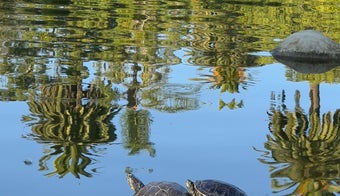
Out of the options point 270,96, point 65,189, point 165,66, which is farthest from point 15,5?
point 65,189

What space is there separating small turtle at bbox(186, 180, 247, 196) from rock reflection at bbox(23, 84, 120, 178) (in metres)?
0.91

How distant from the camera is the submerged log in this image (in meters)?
8.73

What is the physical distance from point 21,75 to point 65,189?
3067 millimetres

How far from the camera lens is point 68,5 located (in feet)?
44.5

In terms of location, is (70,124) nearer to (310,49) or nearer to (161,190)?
Answer: (161,190)

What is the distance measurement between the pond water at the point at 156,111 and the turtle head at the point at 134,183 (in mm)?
120

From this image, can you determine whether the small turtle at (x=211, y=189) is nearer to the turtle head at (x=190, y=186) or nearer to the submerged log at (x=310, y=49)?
the turtle head at (x=190, y=186)

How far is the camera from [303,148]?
550 cm

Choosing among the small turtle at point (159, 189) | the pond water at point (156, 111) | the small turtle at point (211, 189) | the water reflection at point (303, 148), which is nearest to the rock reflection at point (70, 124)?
the pond water at point (156, 111)

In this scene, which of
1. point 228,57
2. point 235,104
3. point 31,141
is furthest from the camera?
point 228,57

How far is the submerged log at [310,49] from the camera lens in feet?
28.7

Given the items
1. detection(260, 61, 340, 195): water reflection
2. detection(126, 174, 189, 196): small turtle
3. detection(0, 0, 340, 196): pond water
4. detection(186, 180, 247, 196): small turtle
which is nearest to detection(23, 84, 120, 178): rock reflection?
detection(0, 0, 340, 196): pond water

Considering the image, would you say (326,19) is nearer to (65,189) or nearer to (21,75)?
(21,75)

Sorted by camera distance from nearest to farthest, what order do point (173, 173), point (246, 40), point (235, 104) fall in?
point (173, 173) < point (235, 104) < point (246, 40)
